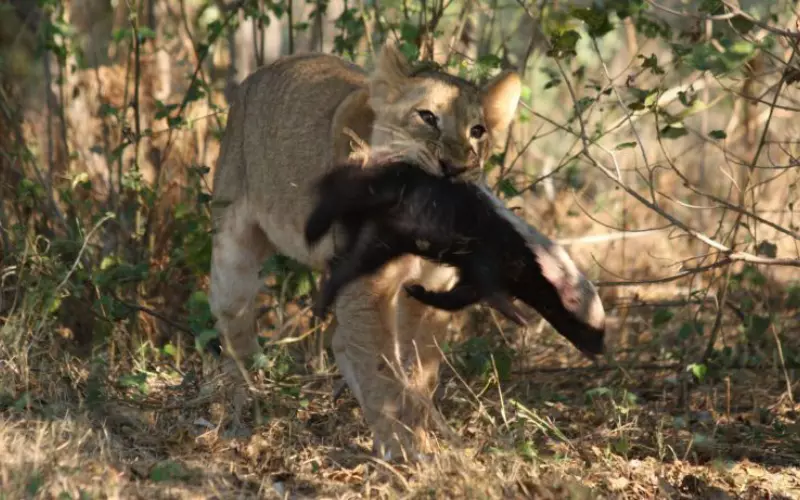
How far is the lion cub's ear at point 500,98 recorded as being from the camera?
5285mm

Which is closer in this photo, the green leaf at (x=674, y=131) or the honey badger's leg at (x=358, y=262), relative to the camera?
the honey badger's leg at (x=358, y=262)

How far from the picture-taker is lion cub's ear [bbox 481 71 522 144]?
5285mm

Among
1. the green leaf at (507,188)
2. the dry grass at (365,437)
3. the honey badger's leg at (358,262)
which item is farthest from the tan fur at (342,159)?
the green leaf at (507,188)

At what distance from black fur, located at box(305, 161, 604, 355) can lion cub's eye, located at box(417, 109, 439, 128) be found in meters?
0.44

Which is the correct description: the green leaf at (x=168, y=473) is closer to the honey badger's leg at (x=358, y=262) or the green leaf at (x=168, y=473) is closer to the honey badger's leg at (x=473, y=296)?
the honey badger's leg at (x=358, y=262)

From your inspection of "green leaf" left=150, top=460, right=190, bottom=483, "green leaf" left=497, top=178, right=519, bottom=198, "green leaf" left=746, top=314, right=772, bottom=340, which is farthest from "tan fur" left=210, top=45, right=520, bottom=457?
"green leaf" left=746, top=314, right=772, bottom=340

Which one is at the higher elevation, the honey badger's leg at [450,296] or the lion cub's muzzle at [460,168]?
the lion cub's muzzle at [460,168]

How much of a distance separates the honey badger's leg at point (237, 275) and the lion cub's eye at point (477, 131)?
1.51 m

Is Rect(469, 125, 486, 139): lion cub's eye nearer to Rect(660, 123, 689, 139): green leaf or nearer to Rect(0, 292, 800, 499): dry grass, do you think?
Rect(660, 123, 689, 139): green leaf

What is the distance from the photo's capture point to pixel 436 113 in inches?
194

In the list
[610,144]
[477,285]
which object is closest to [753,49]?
[477,285]

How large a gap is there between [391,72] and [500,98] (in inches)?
19.9

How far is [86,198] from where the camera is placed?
762 centimetres

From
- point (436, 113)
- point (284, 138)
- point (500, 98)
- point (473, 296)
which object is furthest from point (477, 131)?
point (284, 138)
